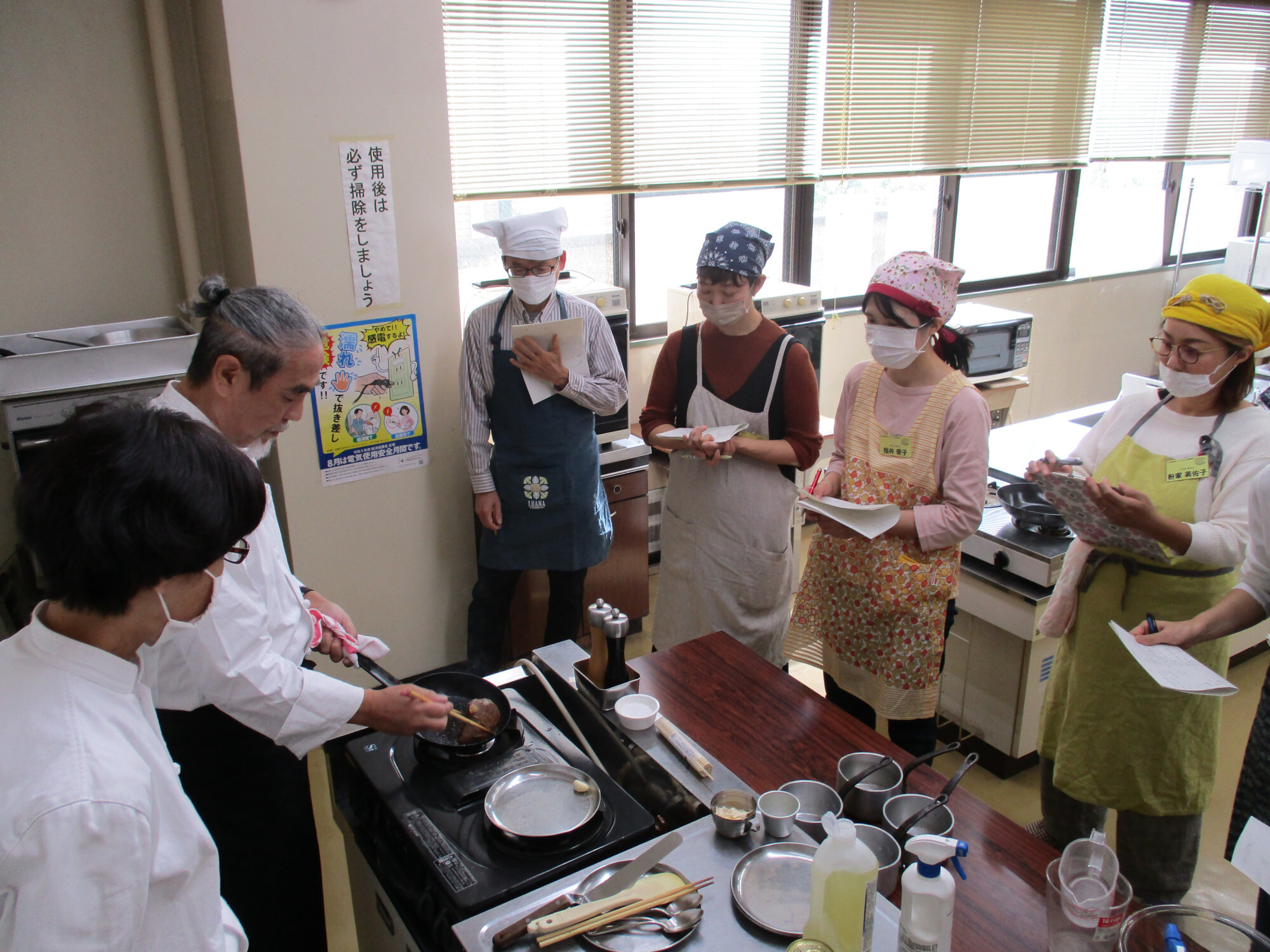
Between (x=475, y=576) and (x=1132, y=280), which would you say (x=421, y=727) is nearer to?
(x=475, y=576)

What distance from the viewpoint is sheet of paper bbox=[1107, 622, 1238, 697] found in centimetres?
144

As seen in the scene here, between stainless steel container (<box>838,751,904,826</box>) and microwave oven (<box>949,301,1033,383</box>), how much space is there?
3003mm

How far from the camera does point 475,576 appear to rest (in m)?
3.16

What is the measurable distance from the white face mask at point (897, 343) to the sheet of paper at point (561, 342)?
0.93 meters

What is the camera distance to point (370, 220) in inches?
105

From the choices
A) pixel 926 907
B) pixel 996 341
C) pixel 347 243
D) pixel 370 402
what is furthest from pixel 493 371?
pixel 996 341

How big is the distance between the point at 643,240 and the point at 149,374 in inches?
86.3

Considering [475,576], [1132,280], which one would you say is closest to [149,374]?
[475,576]

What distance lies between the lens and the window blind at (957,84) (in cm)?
407

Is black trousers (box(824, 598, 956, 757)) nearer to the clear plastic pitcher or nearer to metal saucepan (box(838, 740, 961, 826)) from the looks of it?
metal saucepan (box(838, 740, 961, 826))

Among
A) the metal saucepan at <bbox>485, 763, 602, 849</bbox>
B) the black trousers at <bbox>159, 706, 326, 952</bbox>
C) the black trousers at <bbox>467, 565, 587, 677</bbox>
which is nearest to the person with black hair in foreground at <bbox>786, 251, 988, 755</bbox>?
the metal saucepan at <bbox>485, 763, 602, 849</bbox>

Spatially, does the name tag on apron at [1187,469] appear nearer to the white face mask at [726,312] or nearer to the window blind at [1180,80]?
the white face mask at [726,312]

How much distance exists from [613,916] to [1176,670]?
107cm

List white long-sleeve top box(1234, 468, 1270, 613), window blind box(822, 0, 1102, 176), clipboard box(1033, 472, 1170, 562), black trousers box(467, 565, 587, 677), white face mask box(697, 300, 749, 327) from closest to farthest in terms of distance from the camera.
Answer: white long-sleeve top box(1234, 468, 1270, 613) → clipboard box(1033, 472, 1170, 562) → white face mask box(697, 300, 749, 327) → black trousers box(467, 565, 587, 677) → window blind box(822, 0, 1102, 176)
